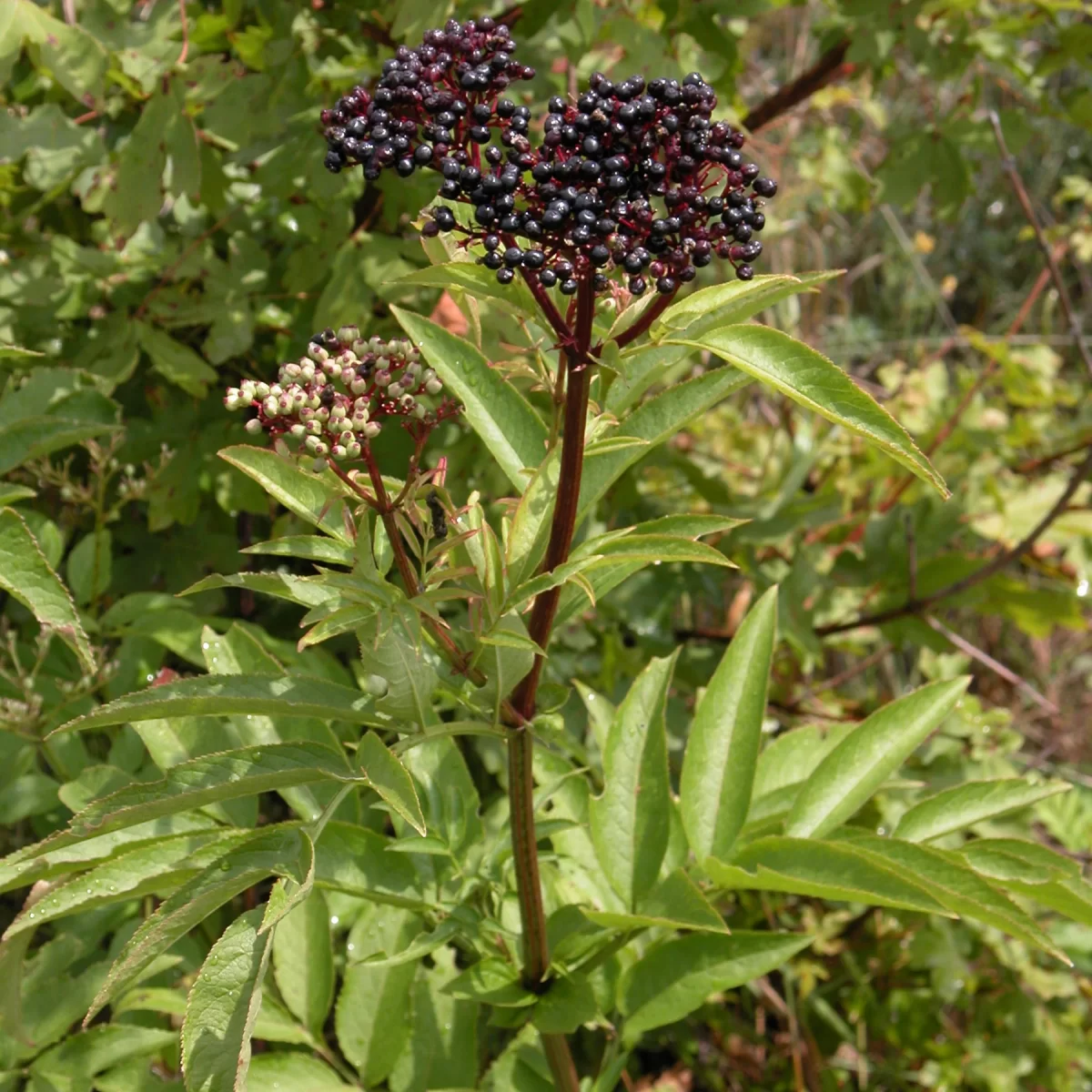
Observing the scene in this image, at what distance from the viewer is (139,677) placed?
5.87 ft

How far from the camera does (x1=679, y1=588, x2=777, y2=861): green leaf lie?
126cm

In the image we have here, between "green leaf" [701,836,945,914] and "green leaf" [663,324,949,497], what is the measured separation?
0.39 m

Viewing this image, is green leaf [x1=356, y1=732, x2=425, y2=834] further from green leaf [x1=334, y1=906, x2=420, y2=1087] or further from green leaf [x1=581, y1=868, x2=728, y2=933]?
green leaf [x1=334, y1=906, x2=420, y2=1087]

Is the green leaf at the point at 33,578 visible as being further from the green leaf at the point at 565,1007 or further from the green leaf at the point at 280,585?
the green leaf at the point at 565,1007

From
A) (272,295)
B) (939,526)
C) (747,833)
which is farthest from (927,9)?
(747,833)

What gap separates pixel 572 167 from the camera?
83cm

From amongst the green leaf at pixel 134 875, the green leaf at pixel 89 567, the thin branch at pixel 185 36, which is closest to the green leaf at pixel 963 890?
the green leaf at pixel 134 875

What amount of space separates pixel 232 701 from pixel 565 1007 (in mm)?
506

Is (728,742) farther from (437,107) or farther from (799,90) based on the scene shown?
(799,90)

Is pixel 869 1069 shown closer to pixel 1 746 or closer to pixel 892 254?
pixel 1 746

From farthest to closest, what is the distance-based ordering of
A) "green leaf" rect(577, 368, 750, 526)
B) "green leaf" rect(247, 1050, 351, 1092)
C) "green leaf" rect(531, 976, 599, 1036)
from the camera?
"green leaf" rect(247, 1050, 351, 1092) → "green leaf" rect(531, 976, 599, 1036) → "green leaf" rect(577, 368, 750, 526)

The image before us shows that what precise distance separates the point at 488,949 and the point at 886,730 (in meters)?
0.52

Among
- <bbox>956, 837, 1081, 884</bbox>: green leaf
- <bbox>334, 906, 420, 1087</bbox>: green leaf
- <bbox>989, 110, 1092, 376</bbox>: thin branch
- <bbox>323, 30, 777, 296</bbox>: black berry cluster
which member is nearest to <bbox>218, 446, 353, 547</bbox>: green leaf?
<bbox>323, 30, 777, 296</bbox>: black berry cluster

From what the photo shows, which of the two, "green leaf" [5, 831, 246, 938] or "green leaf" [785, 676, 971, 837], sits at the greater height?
"green leaf" [785, 676, 971, 837]
